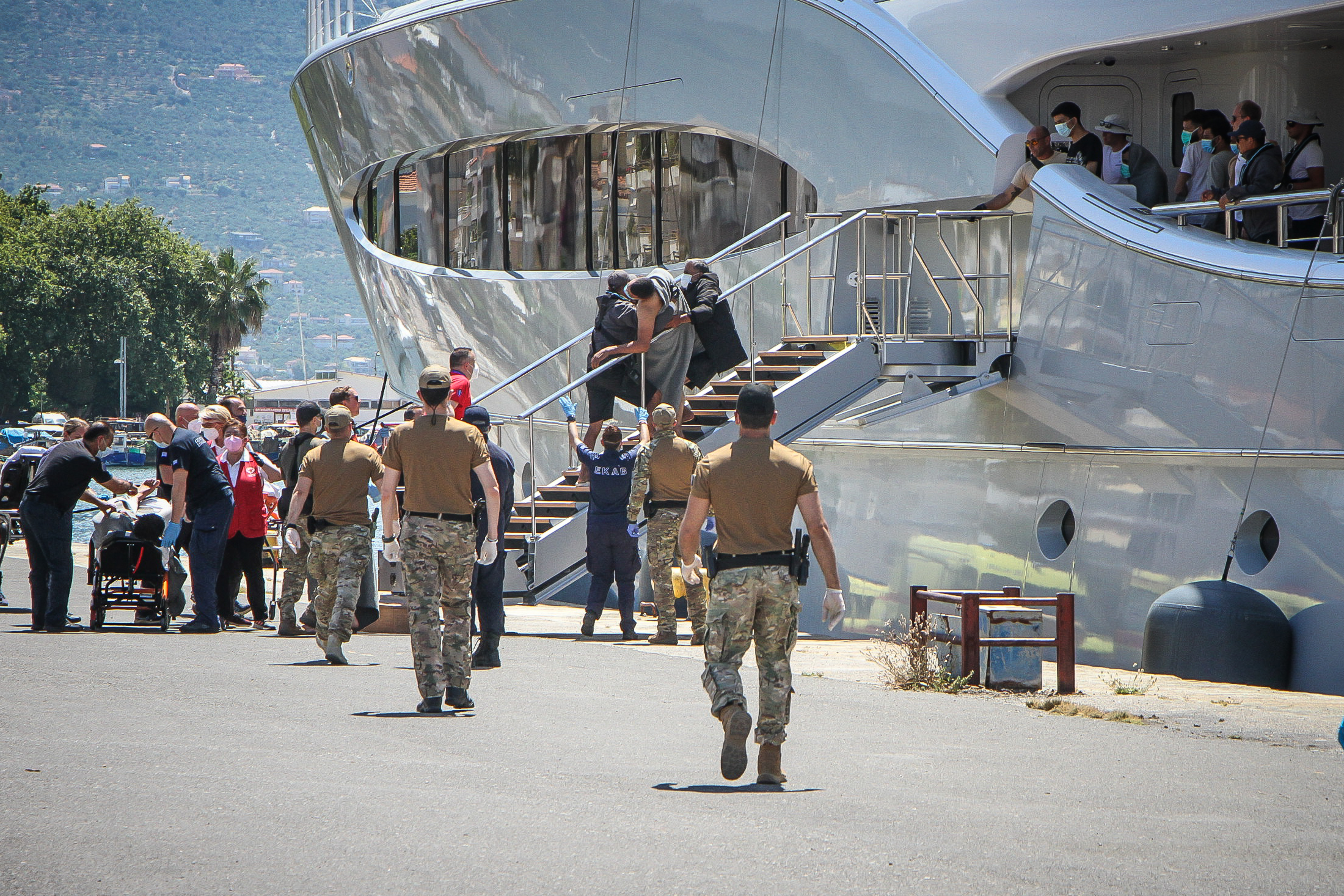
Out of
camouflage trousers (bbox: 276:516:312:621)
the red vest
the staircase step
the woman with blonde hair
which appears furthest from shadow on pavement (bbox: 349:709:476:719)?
the staircase step

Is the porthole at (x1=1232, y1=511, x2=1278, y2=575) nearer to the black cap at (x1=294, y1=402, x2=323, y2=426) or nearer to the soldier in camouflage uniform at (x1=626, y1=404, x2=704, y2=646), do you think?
the soldier in camouflage uniform at (x1=626, y1=404, x2=704, y2=646)

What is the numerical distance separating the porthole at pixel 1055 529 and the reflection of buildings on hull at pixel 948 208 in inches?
1.5

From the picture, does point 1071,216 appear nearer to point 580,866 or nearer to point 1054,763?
point 1054,763

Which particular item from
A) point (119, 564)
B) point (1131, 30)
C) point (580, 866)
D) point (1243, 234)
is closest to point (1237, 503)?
point (1243, 234)

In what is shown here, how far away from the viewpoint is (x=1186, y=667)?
401 inches

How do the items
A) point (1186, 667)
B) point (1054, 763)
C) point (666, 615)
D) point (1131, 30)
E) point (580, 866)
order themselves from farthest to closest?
point (1131, 30), point (666, 615), point (1186, 667), point (1054, 763), point (580, 866)

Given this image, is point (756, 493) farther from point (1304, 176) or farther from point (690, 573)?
point (1304, 176)

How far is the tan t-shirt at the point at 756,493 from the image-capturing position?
6.12m

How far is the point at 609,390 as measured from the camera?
13.0 m

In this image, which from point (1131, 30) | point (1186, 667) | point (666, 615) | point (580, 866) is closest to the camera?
point (580, 866)

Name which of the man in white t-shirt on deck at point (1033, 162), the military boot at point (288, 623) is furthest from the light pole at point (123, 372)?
the man in white t-shirt on deck at point (1033, 162)

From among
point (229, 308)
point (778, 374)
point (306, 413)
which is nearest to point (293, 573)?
point (306, 413)

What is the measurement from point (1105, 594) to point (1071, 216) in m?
3.07

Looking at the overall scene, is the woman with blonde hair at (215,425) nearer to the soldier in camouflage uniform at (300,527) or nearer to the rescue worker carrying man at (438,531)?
the soldier in camouflage uniform at (300,527)
